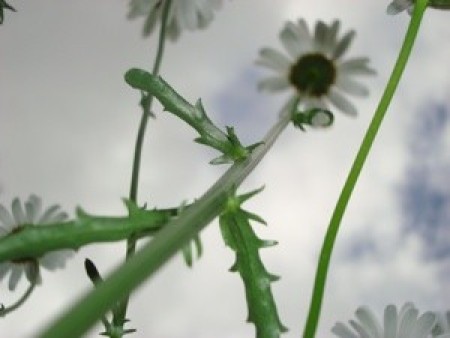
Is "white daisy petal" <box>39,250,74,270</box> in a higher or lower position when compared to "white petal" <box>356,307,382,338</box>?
higher

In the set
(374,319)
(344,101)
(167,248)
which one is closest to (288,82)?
(344,101)

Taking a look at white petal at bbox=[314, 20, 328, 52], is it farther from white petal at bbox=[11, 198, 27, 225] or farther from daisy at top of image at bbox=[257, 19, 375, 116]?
white petal at bbox=[11, 198, 27, 225]

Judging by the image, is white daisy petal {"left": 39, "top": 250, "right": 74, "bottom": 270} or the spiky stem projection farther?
white daisy petal {"left": 39, "top": 250, "right": 74, "bottom": 270}

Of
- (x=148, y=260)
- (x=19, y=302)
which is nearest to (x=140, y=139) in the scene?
(x=19, y=302)

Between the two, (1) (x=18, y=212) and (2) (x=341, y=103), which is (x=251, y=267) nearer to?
(1) (x=18, y=212)

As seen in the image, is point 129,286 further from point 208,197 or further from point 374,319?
point 374,319

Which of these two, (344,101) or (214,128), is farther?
(344,101)

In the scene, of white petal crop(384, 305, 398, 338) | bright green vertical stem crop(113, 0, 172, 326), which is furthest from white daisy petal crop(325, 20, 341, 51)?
white petal crop(384, 305, 398, 338)
